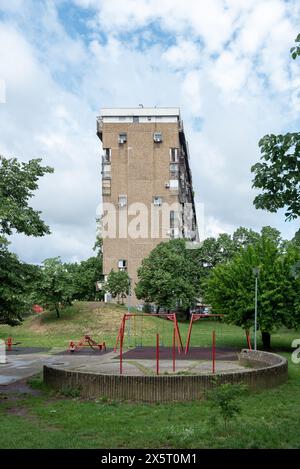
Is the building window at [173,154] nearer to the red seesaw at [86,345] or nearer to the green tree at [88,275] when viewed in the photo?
the green tree at [88,275]

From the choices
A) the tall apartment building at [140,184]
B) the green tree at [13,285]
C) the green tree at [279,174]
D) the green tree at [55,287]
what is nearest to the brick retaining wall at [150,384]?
the green tree at [13,285]

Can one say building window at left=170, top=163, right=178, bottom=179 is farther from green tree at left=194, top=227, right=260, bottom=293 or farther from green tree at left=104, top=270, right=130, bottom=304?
green tree at left=104, top=270, right=130, bottom=304

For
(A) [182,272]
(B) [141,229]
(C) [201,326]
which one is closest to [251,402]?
(C) [201,326]

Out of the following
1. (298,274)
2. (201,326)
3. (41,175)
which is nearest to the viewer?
(298,274)

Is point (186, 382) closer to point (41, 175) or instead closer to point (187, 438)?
point (187, 438)

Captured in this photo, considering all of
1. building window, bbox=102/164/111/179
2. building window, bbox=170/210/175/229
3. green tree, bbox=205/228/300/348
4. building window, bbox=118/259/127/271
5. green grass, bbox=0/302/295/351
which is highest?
building window, bbox=102/164/111/179

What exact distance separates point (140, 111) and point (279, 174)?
63.8 meters

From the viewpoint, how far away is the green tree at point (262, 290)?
28906mm

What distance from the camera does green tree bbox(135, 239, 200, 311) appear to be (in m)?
56.5

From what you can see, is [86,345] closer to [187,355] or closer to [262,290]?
[187,355]

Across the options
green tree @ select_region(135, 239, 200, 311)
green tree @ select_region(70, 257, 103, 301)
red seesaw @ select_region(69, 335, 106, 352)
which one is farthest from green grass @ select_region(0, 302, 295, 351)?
green tree @ select_region(70, 257, 103, 301)

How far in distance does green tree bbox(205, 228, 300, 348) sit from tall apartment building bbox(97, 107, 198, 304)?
36554 mm

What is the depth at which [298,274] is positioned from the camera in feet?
25.1
